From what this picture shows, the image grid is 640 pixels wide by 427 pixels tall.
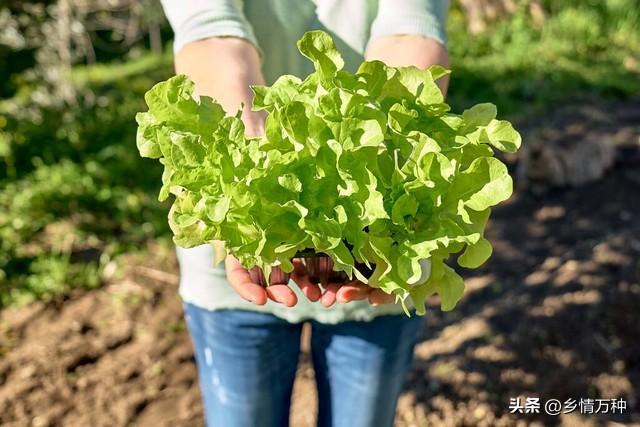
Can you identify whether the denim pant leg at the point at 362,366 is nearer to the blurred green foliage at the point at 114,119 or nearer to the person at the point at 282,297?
the person at the point at 282,297

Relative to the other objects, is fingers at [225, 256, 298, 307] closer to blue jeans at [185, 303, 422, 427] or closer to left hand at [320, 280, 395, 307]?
left hand at [320, 280, 395, 307]

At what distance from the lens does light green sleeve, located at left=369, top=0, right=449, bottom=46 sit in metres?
1.62

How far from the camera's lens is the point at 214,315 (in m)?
1.87

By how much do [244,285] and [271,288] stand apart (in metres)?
0.06

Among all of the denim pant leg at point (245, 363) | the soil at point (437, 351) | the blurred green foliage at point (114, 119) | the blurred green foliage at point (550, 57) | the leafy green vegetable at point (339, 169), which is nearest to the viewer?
the leafy green vegetable at point (339, 169)

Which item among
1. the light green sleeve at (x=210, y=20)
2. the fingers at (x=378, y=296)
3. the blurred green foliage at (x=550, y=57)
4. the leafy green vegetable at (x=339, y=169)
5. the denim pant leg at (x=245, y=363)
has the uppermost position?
the light green sleeve at (x=210, y=20)

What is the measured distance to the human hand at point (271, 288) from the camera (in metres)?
1.48

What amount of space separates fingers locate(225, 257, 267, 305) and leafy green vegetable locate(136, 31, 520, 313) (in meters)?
0.13

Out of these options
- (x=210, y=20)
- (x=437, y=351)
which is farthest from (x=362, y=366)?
(x=437, y=351)

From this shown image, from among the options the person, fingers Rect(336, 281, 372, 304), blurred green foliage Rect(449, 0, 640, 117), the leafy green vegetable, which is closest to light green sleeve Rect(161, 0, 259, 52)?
the person

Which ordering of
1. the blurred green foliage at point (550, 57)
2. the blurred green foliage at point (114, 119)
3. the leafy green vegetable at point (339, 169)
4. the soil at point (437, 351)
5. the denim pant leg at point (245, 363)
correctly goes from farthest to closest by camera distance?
the blurred green foliage at point (550, 57)
the blurred green foliage at point (114, 119)
the soil at point (437, 351)
the denim pant leg at point (245, 363)
the leafy green vegetable at point (339, 169)

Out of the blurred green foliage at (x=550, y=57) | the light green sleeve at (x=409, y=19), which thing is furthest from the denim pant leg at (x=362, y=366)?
the blurred green foliage at (x=550, y=57)

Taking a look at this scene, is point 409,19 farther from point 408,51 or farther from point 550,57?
point 550,57

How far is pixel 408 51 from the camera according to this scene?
1.61m
